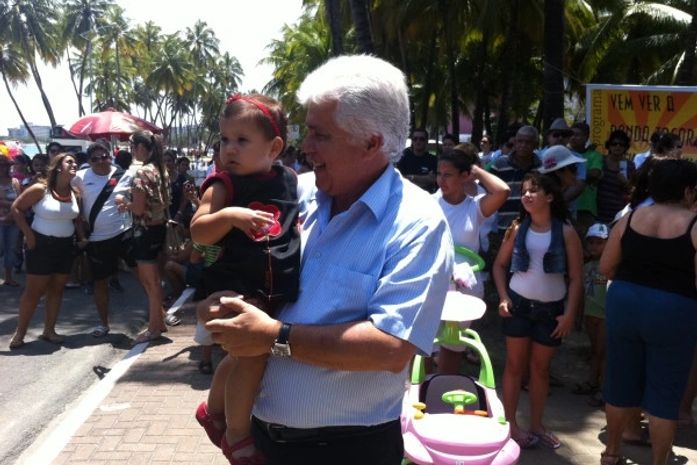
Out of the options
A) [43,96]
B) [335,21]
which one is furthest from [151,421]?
[43,96]

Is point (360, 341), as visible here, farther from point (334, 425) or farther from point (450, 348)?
point (450, 348)

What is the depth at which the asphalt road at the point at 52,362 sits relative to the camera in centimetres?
474

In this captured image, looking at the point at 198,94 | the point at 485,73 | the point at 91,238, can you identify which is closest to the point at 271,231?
the point at 91,238

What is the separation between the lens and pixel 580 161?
5984 millimetres

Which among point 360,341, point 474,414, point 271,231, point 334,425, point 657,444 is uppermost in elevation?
point 271,231

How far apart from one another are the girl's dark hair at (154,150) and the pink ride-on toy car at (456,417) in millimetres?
3743

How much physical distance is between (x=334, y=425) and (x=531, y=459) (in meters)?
2.72

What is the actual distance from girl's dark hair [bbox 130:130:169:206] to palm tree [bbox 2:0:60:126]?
52.6 m

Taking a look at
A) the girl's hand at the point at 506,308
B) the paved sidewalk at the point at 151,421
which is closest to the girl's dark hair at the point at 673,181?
the girl's hand at the point at 506,308

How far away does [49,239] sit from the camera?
642 cm

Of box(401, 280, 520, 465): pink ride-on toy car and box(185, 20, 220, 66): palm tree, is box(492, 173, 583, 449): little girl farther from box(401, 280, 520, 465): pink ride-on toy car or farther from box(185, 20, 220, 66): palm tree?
box(185, 20, 220, 66): palm tree

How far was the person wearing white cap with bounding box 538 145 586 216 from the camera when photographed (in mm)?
5957

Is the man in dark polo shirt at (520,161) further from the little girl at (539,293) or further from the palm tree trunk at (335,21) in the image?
the palm tree trunk at (335,21)

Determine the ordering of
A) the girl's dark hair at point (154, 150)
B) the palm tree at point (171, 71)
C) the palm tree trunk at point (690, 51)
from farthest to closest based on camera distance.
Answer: the palm tree at point (171, 71) → the palm tree trunk at point (690, 51) → the girl's dark hair at point (154, 150)
